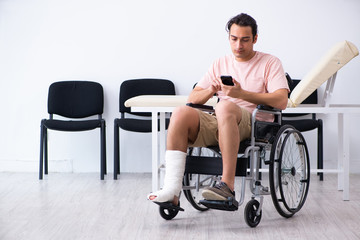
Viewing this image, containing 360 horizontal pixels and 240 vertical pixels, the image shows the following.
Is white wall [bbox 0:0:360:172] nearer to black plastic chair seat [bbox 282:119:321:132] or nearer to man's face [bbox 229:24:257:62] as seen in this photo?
black plastic chair seat [bbox 282:119:321:132]

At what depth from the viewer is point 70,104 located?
421 centimetres

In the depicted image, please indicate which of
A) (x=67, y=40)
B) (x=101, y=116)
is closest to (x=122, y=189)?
(x=101, y=116)

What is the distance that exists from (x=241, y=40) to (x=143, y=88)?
74.6 inches

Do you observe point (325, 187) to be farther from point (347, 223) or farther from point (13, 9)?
point (13, 9)

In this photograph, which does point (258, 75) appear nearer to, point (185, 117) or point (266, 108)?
point (266, 108)

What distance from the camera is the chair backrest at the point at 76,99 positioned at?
4.19 metres

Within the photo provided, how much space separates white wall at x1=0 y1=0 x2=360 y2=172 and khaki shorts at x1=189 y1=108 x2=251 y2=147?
2.02 m

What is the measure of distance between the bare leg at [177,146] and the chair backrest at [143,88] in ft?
6.30

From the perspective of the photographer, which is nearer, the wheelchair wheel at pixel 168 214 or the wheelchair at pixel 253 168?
the wheelchair at pixel 253 168

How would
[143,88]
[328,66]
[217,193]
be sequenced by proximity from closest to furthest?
[217,193] < [328,66] < [143,88]

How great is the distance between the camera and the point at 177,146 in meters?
2.24

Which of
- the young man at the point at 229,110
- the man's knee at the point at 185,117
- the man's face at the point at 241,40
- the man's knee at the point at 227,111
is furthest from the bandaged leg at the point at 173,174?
the man's face at the point at 241,40

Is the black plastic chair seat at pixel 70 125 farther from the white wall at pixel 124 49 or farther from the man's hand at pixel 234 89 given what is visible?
the man's hand at pixel 234 89

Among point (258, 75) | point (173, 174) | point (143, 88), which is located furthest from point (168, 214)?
point (143, 88)
